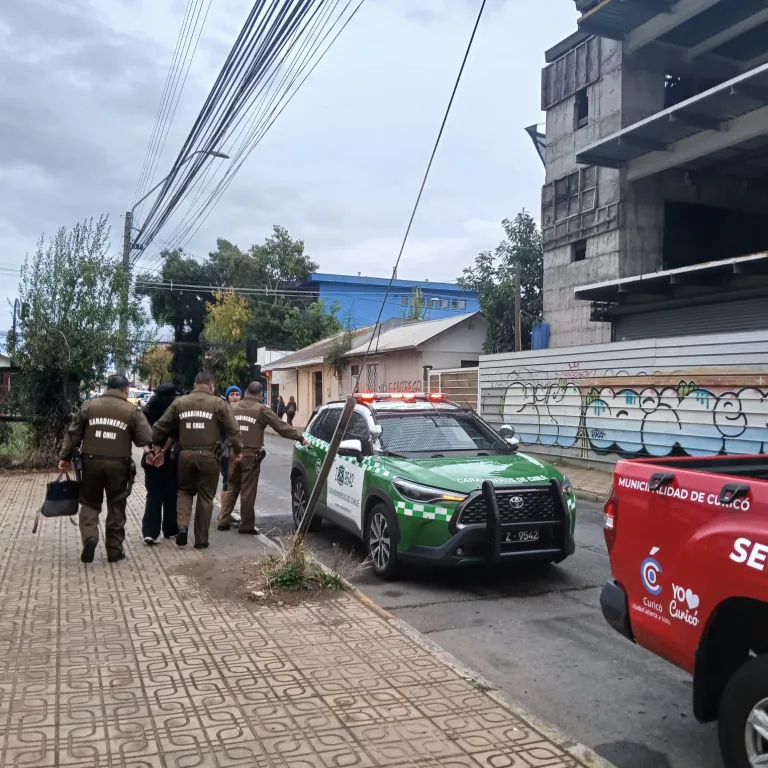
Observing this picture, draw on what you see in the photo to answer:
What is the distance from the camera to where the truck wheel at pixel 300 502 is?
9336mm

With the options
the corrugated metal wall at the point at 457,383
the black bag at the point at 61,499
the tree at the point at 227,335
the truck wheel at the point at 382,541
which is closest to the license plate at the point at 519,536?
the truck wheel at the point at 382,541

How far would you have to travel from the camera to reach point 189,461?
7598mm

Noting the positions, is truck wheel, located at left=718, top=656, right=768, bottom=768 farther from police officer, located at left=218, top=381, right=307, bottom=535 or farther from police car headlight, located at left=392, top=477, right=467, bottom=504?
police officer, located at left=218, top=381, right=307, bottom=535

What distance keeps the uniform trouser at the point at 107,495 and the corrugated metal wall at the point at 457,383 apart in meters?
Answer: 13.6

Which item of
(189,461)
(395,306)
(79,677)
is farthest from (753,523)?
(395,306)

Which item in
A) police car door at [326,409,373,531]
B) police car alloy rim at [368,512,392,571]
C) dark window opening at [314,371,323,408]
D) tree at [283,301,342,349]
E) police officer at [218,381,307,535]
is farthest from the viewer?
tree at [283,301,342,349]

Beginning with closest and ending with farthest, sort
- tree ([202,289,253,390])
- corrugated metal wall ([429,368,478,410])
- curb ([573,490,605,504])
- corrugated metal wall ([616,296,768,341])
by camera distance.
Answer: curb ([573,490,605,504])
corrugated metal wall ([616,296,768,341])
corrugated metal wall ([429,368,478,410])
tree ([202,289,253,390])

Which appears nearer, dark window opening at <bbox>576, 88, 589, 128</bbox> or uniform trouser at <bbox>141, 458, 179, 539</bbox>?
uniform trouser at <bbox>141, 458, 179, 539</bbox>

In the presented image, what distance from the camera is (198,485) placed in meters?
7.66

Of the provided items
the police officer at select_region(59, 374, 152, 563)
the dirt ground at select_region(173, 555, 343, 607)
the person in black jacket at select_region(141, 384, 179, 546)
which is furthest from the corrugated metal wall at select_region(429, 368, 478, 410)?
A: the police officer at select_region(59, 374, 152, 563)

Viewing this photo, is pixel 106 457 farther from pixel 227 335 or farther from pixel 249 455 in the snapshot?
pixel 227 335

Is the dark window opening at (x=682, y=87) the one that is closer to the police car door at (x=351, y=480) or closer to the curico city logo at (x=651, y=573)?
the police car door at (x=351, y=480)

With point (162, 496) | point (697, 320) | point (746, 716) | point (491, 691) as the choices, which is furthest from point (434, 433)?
point (697, 320)

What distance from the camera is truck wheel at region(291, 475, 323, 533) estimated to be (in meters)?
9.34
